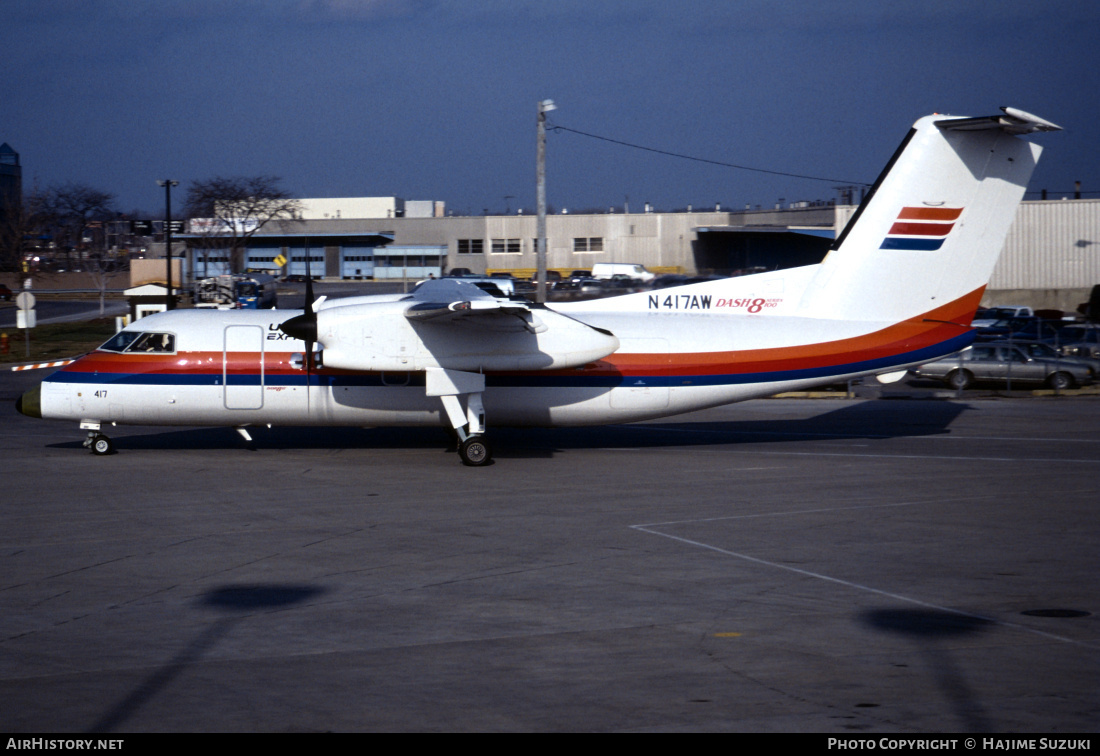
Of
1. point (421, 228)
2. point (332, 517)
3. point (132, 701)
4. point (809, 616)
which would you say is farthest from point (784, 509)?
point (421, 228)

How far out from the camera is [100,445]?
1870 centimetres

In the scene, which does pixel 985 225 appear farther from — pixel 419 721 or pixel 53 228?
pixel 53 228

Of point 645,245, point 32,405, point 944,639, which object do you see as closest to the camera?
point 944,639

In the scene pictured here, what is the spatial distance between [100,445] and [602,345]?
9.71 m

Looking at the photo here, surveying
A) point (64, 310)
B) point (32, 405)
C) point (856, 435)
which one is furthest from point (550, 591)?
point (64, 310)

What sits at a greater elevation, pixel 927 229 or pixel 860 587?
pixel 927 229

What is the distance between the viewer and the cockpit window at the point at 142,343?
1869 centimetres

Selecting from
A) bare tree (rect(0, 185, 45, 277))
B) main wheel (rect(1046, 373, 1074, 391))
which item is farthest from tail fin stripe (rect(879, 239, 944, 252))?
bare tree (rect(0, 185, 45, 277))

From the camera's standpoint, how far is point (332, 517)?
1377 cm

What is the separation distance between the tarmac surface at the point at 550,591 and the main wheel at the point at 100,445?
0.22 metres

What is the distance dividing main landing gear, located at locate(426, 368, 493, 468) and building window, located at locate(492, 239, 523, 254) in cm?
6561

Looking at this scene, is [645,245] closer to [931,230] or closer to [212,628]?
[931,230]

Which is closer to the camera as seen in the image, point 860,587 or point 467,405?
point 860,587

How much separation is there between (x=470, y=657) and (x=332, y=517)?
243 inches
